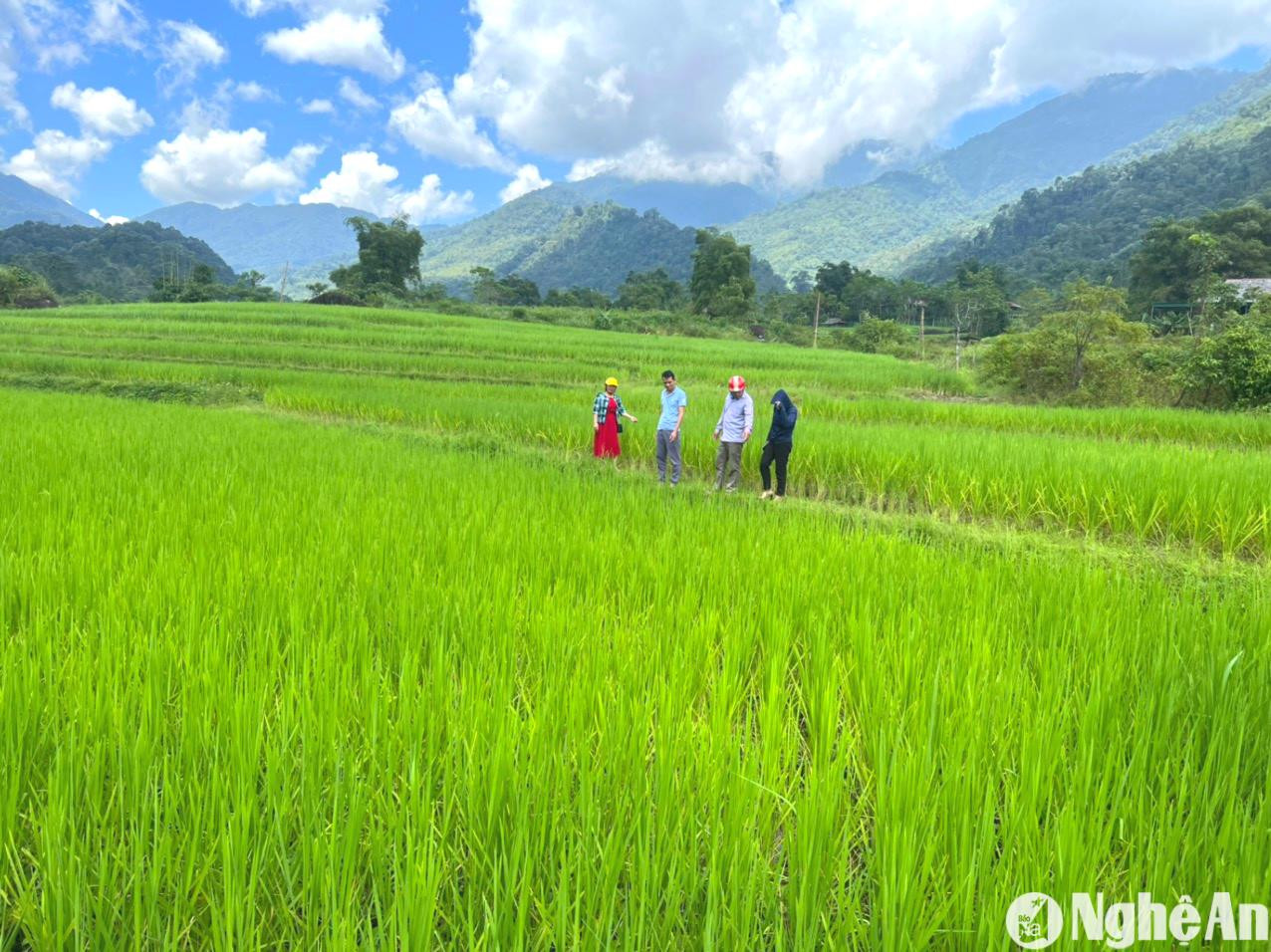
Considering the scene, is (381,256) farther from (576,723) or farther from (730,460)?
(576,723)

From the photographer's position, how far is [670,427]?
291 inches

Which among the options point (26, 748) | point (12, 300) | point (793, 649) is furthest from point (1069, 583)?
point (12, 300)

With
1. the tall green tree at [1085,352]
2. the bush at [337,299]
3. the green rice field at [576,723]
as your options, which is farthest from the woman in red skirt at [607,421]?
the bush at [337,299]

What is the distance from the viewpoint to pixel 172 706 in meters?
1.87

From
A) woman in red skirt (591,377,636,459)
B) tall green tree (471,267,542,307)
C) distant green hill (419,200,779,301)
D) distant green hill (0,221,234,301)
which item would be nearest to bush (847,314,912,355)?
tall green tree (471,267,542,307)

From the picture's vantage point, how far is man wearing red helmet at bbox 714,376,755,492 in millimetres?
6793

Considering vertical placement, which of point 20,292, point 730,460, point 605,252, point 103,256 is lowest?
point 730,460

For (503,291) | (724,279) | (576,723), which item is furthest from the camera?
(503,291)

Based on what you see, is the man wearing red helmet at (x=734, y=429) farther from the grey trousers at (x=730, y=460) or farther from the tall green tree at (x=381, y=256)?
the tall green tree at (x=381, y=256)

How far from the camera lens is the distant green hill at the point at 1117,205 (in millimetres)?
65000

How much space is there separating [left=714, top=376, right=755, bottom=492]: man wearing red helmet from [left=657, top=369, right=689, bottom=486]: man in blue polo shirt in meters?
0.49

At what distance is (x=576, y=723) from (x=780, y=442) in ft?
18.2

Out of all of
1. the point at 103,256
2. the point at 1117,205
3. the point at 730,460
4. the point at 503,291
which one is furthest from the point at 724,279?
the point at 103,256

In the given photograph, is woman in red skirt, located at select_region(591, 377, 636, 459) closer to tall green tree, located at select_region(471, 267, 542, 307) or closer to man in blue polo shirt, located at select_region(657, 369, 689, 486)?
man in blue polo shirt, located at select_region(657, 369, 689, 486)
